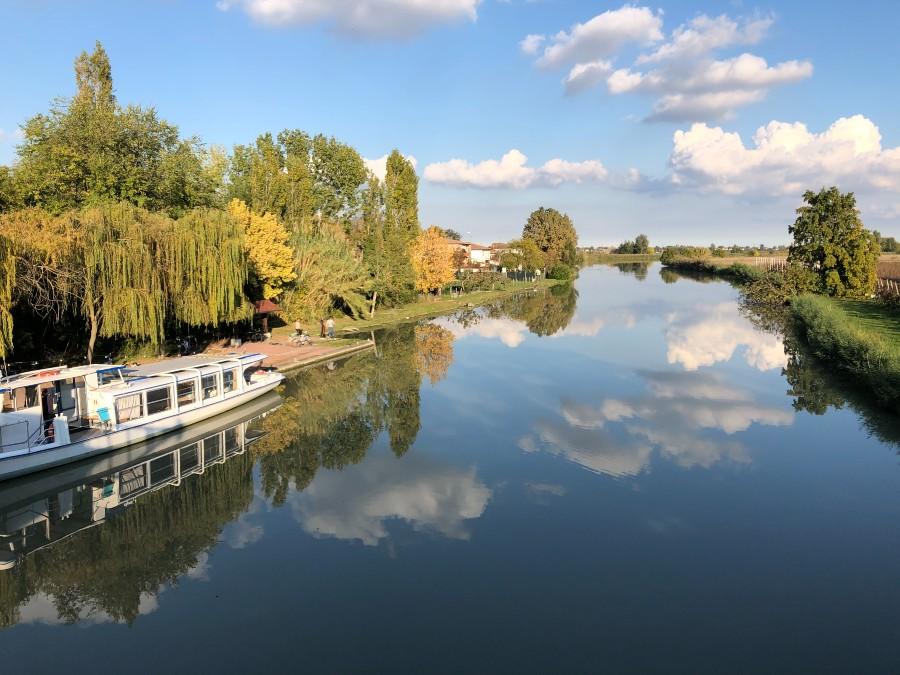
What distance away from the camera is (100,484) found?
53.1ft

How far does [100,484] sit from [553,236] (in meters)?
108

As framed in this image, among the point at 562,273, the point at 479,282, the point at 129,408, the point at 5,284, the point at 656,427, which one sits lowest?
the point at 656,427

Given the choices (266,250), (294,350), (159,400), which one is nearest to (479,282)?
(266,250)

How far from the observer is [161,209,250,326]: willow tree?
26.0m

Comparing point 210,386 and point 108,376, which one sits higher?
point 108,376

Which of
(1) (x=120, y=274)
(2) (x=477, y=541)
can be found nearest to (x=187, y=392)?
(1) (x=120, y=274)

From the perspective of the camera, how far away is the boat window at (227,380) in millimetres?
22984

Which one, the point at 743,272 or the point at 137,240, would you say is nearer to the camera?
the point at 137,240

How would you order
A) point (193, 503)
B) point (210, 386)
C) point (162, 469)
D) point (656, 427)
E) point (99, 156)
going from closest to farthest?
point (193, 503) < point (162, 469) < point (656, 427) < point (210, 386) < point (99, 156)

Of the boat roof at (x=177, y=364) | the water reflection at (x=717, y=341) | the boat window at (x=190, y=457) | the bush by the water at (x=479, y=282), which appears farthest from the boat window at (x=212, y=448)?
the bush by the water at (x=479, y=282)

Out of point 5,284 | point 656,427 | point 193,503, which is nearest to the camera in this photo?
point 193,503

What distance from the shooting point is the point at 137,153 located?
32.6m

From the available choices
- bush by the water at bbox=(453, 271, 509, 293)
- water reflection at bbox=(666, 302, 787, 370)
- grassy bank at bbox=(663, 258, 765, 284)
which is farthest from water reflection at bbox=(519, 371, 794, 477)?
grassy bank at bbox=(663, 258, 765, 284)

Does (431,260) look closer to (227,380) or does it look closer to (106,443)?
(227,380)
